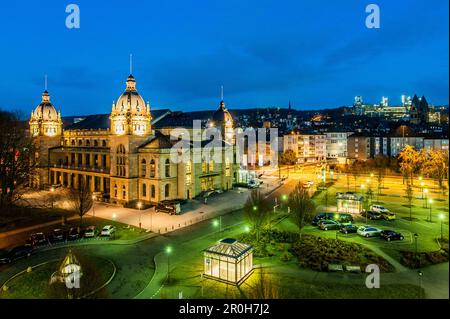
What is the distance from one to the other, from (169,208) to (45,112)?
160ft

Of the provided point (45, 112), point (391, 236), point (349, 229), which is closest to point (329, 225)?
point (349, 229)

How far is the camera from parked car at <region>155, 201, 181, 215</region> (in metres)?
50.9

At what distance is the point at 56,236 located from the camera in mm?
38875

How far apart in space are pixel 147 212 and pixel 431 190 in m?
54.1

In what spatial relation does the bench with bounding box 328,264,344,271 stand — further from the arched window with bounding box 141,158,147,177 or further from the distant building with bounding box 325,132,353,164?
the distant building with bounding box 325,132,353,164

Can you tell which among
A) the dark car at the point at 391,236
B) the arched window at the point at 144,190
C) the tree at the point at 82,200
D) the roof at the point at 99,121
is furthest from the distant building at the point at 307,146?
the tree at the point at 82,200

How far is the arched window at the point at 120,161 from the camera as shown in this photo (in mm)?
59562

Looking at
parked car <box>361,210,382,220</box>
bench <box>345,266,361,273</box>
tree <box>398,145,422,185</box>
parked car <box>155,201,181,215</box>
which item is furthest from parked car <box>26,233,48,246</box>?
tree <box>398,145,422,185</box>

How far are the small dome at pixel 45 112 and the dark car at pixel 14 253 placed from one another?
53570 mm

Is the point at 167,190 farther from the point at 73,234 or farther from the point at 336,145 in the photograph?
the point at 336,145

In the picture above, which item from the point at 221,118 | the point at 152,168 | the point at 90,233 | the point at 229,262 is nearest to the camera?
the point at 229,262

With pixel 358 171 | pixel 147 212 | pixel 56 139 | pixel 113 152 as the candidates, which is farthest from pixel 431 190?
pixel 56 139

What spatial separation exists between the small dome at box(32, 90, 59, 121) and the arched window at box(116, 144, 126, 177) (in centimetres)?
3171

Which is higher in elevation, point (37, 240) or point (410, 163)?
point (410, 163)
